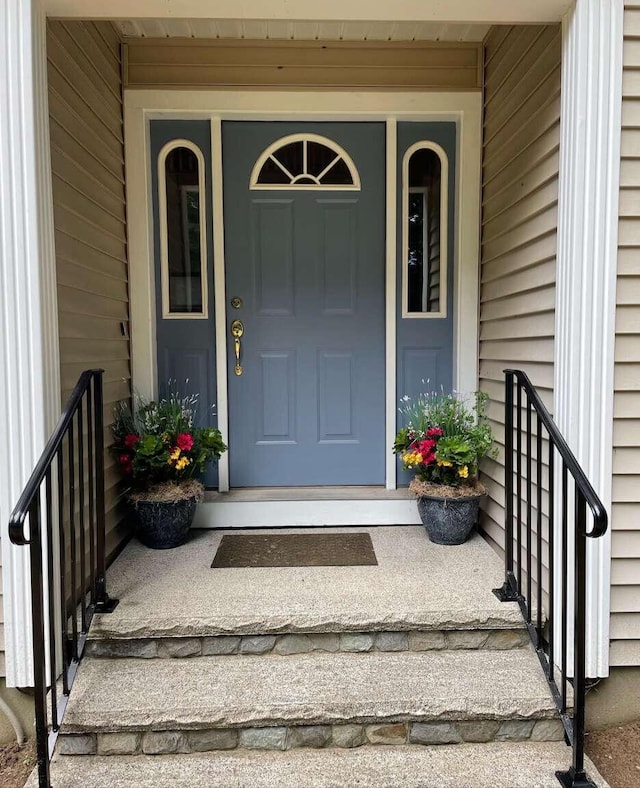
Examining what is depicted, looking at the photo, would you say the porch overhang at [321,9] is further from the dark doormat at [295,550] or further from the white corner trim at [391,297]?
the dark doormat at [295,550]

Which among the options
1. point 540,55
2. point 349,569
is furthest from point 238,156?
point 349,569

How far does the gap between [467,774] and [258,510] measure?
1478 millimetres

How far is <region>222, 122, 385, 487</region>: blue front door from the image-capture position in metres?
2.82

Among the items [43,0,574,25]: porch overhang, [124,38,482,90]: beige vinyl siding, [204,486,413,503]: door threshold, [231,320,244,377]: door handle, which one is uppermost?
[124,38,482,90]: beige vinyl siding

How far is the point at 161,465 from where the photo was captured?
2.41 meters

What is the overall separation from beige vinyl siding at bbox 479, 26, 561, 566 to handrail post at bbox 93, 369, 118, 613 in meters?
1.60

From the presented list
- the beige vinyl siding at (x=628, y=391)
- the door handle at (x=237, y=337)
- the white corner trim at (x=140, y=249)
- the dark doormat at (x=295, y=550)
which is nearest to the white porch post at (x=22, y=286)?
the dark doormat at (x=295, y=550)

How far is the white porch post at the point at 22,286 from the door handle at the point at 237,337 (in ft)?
3.78

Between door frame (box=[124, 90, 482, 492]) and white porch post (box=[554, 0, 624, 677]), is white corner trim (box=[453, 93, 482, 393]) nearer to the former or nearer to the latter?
door frame (box=[124, 90, 482, 492])

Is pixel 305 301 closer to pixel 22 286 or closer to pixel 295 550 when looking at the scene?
pixel 295 550

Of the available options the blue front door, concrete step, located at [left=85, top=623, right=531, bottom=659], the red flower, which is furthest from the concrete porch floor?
the blue front door

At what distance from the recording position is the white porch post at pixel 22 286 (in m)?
1.69

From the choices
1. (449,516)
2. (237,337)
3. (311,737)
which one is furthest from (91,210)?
(311,737)

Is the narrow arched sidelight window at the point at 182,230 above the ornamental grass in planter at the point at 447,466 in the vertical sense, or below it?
above
